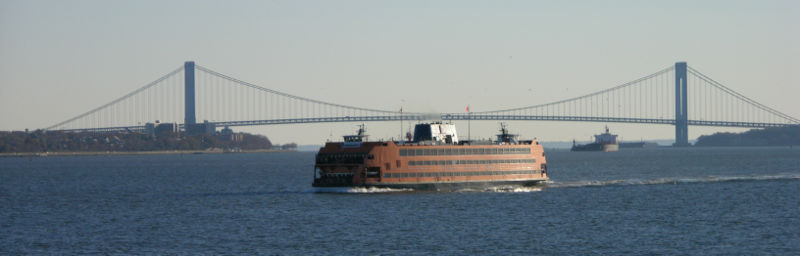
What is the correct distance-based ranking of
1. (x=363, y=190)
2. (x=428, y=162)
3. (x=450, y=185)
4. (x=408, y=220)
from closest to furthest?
(x=408, y=220)
(x=363, y=190)
(x=428, y=162)
(x=450, y=185)

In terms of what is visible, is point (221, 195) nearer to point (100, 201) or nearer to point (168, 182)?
point (100, 201)

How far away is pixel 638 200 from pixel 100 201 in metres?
35.0

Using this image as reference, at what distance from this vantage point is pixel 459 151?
71875mm

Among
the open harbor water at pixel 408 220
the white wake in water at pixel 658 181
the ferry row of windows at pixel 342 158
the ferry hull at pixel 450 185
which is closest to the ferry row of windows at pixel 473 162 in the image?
the ferry hull at pixel 450 185

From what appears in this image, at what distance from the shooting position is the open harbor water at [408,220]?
145ft

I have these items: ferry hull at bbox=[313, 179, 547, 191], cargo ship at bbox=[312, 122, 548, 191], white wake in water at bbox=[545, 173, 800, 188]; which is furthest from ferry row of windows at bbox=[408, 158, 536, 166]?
white wake in water at bbox=[545, 173, 800, 188]

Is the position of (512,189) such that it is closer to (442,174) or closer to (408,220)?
(442,174)

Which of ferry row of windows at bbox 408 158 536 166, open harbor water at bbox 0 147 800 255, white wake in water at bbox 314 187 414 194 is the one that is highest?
ferry row of windows at bbox 408 158 536 166

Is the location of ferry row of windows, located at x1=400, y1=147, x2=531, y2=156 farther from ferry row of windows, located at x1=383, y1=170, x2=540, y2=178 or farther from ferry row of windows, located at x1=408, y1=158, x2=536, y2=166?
ferry row of windows, located at x1=383, y1=170, x2=540, y2=178

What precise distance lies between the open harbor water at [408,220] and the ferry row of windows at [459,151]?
2634 mm

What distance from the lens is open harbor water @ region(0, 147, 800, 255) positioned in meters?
44.2

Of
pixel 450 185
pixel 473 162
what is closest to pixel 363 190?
pixel 450 185

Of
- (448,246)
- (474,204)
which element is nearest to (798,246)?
(448,246)

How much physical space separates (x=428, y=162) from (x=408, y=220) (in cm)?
1677
